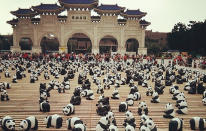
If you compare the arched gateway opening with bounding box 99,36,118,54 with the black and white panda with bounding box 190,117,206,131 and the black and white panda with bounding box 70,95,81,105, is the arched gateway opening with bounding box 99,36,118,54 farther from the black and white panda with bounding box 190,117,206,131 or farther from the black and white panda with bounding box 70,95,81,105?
the black and white panda with bounding box 190,117,206,131

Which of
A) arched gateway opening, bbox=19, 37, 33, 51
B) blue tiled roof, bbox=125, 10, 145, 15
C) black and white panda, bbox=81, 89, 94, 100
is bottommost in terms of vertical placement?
black and white panda, bbox=81, 89, 94, 100

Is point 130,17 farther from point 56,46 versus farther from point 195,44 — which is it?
point 56,46

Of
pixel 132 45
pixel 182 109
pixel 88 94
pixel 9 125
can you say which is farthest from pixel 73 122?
pixel 132 45

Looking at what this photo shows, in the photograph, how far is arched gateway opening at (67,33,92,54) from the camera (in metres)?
52.5

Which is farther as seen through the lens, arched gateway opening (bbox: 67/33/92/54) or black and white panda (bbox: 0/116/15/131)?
arched gateway opening (bbox: 67/33/92/54)

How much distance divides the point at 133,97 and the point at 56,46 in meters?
46.5

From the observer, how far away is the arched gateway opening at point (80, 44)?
172 feet

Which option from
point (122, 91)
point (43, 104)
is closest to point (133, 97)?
point (122, 91)

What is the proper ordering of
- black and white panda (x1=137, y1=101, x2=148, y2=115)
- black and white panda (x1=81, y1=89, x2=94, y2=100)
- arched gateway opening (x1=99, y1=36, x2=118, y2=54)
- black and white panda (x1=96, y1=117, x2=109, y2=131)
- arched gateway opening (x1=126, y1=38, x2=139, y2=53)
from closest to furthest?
black and white panda (x1=96, y1=117, x2=109, y2=131)
black and white panda (x1=137, y1=101, x2=148, y2=115)
black and white panda (x1=81, y1=89, x2=94, y2=100)
arched gateway opening (x1=99, y1=36, x2=118, y2=54)
arched gateway opening (x1=126, y1=38, x2=139, y2=53)

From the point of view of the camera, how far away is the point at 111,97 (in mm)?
13016

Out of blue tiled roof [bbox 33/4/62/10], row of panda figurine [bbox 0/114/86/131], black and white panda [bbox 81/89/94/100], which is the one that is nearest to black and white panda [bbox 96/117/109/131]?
row of panda figurine [bbox 0/114/86/131]

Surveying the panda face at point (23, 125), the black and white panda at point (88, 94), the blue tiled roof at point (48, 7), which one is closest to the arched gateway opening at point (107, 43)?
the blue tiled roof at point (48, 7)

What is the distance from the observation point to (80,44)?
55656 millimetres

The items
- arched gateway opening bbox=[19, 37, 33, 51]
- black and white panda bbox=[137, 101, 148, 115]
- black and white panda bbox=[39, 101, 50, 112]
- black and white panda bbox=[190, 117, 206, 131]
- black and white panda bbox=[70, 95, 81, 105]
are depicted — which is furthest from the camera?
arched gateway opening bbox=[19, 37, 33, 51]
